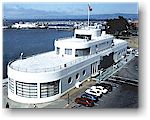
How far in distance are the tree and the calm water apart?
2.71 feet

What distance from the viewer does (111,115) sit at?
5.76 meters

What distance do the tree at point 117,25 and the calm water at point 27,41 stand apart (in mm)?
827

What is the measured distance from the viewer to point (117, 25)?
6.32 meters

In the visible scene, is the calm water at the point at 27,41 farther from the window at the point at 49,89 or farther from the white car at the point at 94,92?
the white car at the point at 94,92

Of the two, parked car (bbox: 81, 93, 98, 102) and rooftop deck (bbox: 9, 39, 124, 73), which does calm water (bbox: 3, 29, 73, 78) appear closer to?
rooftop deck (bbox: 9, 39, 124, 73)

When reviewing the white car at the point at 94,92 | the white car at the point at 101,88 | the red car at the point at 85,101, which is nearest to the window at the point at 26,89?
the red car at the point at 85,101

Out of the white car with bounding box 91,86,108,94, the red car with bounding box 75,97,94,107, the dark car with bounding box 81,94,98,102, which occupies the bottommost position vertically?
the red car with bounding box 75,97,94,107

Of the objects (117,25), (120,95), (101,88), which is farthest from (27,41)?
(120,95)

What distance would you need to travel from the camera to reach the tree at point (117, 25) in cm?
624

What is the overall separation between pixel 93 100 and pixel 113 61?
117 cm

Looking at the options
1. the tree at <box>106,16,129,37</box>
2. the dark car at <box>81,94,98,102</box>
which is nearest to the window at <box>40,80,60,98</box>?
the dark car at <box>81,94,98,102</box>

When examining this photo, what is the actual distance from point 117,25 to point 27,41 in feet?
6.17

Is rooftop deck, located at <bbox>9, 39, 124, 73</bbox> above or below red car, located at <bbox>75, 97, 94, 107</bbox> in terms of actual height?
above

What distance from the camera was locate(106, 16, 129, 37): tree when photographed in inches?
246
